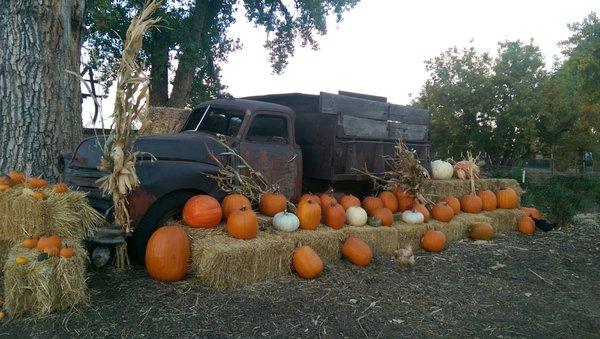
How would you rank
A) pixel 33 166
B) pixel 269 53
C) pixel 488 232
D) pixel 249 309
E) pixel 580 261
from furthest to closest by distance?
1. pixel 269 53
2. pixel 488 232
3. pixel 580 261
4. pixel 33 166
5. pixel 249 309

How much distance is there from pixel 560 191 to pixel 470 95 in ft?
47.2

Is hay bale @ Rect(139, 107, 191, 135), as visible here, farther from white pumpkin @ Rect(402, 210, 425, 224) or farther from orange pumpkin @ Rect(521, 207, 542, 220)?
orange pumpkin @ Rect(521, 207, 542, 220)

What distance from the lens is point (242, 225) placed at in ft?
15.9

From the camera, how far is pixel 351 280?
5.02 metres

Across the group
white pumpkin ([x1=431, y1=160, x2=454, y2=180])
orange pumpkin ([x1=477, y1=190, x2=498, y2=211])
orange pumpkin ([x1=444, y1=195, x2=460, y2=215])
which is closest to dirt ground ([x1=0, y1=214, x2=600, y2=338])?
orange pumpkin ([x1=444, y1=195, x2=460, y2=215])

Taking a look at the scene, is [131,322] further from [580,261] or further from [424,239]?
[580,261]

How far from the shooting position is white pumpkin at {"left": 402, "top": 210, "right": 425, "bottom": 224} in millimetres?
6785

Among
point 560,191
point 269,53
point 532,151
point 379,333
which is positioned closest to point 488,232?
point 560,191

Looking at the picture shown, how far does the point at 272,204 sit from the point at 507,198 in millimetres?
5576

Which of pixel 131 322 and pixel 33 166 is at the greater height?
pixel 33 166

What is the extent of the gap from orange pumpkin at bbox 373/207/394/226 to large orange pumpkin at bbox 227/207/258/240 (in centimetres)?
226

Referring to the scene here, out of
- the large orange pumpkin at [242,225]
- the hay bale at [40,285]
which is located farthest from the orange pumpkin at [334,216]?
the hay bale at [40,285]

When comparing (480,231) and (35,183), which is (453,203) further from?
(35,183)

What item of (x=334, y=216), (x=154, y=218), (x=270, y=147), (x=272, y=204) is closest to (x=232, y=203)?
(x=272, y=204)
